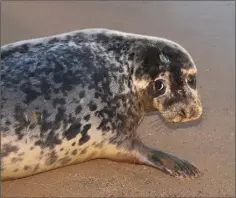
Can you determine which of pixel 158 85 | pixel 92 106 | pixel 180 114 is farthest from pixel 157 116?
pixel 92 106

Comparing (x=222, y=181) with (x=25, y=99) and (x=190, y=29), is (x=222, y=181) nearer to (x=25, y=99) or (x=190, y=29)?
(x=25, y=99)

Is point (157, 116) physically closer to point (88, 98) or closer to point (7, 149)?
point (88, 98)

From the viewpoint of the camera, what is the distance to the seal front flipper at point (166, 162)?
3.29 m

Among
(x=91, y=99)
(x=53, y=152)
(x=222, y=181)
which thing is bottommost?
(x=222, y=181)

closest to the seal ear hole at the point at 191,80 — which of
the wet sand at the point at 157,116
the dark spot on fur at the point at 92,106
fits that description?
the wet sand at the point at 157,116

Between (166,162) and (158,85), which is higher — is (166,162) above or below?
below

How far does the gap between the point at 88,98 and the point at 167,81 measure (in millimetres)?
576

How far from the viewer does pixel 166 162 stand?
10.9 feet

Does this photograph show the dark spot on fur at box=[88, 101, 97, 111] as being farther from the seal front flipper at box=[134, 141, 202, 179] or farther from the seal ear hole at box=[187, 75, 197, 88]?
the seal ear hole at box=[187, 75, 197, 88]

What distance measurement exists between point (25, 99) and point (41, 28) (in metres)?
2.84

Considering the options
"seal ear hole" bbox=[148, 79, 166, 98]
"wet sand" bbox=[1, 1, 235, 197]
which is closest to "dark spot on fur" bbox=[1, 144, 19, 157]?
"wet sand" bbox=[1, 1, 235, 197]

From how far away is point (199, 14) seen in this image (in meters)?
6.05

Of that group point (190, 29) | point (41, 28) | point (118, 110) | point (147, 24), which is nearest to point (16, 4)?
point (41, 28)

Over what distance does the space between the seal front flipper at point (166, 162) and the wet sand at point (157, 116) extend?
47 mm
